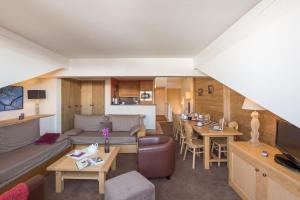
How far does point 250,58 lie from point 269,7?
48 cm

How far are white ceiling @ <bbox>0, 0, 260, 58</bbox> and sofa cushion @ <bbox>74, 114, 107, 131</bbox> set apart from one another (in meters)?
2.06

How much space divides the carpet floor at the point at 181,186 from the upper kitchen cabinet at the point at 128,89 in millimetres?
4905

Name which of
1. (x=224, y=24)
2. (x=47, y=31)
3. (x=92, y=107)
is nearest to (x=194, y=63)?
(x=224, y=24)

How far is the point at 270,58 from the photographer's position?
1442 mm

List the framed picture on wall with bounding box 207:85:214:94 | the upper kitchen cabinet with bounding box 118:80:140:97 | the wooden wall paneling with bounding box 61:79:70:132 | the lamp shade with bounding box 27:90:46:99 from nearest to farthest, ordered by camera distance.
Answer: the lamp shade with bounding box 27:90:46:99 → the wooden wall paneling with bounding box 61:79:70:132 → the framed picture on wall with bounding box 207:85:214:94 → the upper kitchen cabinet with bounding box 118:80:140:97

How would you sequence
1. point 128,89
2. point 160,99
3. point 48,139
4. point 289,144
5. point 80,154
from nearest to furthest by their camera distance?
point 289,144 < point 80,154 < point 48,139 < point 128,89 < point 160,99

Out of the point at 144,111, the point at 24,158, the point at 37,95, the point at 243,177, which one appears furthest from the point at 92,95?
the point at 243,177

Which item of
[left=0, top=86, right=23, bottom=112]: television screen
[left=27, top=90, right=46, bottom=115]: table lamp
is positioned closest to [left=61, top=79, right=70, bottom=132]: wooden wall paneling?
[left=27, top=90, right=46, bottom=115]: table lamp

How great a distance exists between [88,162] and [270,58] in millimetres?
2604

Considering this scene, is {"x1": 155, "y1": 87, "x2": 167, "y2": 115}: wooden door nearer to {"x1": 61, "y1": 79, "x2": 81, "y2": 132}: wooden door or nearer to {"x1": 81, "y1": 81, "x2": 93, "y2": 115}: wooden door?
{"x1": 81, "y1": 81, "x2": 93, "y2": 115}: wooden door

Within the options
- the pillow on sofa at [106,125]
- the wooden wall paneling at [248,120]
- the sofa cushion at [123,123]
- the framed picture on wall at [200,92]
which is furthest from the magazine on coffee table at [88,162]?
the framed picture on wall at [200,92]

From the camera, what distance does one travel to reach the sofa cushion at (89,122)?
4406mm

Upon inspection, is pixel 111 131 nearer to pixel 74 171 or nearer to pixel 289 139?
pixel 74 171

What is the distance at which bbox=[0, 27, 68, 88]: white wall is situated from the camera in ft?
7.95
